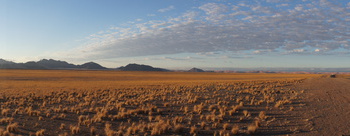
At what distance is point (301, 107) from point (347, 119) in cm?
300

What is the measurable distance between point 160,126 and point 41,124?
5645mm

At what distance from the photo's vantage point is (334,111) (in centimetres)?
Result: 1113

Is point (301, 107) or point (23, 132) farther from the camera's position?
point (301, 107)

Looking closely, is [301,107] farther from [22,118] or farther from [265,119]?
[22,118]

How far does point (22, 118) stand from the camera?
11.3 meters

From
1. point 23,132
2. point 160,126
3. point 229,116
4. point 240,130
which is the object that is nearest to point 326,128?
point 240,130

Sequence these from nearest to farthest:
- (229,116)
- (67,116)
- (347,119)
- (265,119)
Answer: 1. (347,119)
2. (265,119)
3. (229,116)
4. (67,116)

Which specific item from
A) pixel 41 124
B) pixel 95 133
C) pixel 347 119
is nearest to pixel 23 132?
pixel 41 124

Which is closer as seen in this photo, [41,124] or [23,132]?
[23,132]

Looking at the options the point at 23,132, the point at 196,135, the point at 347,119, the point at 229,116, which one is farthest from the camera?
the point at 229,116

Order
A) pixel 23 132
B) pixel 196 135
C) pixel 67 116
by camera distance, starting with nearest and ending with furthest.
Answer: pixel 196 135
pixel 23 132
pixel 67 116

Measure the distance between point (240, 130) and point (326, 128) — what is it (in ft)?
10.4

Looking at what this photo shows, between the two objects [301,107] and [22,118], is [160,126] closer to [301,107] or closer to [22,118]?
[22,118]

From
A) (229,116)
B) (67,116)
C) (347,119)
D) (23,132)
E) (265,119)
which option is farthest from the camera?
(67,116)
